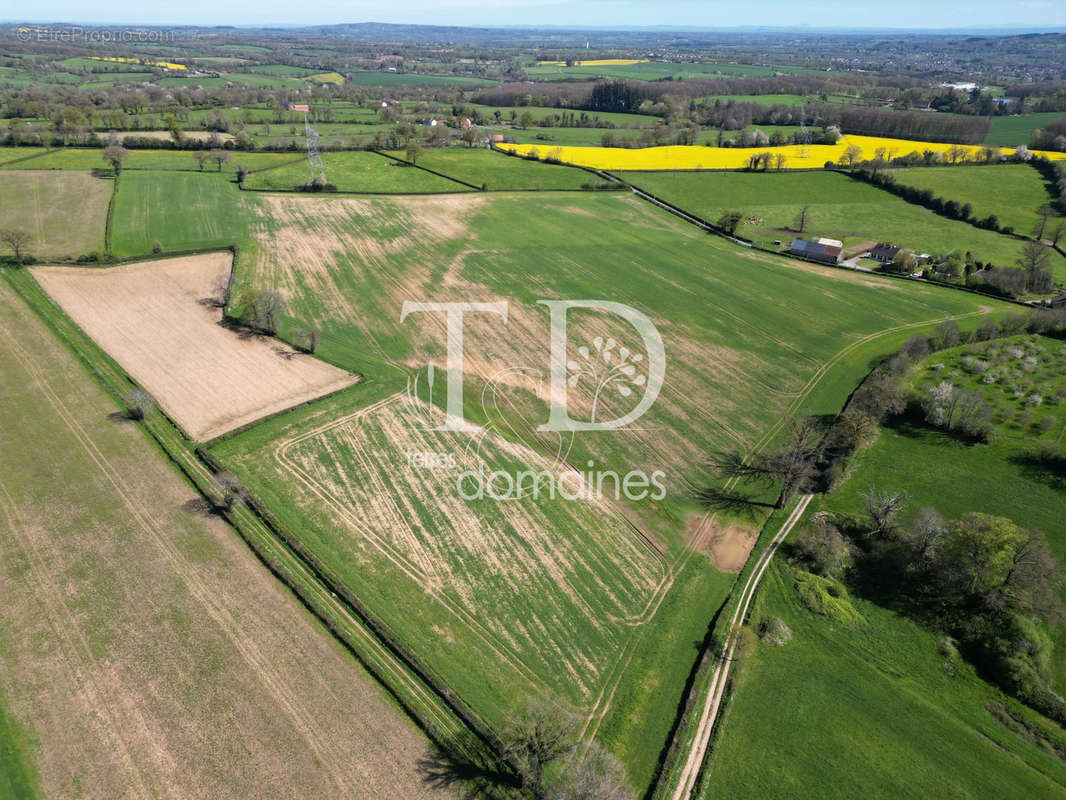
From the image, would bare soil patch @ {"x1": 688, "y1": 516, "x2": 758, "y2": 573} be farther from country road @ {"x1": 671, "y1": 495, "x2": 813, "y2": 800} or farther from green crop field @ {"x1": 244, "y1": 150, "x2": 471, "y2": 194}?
green crop field @ {"x1": 244, "y1": 150, "x2": 471, "y2": 194}

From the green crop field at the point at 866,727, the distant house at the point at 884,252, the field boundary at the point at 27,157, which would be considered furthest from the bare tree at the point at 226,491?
the field boundary at the point at 27,157

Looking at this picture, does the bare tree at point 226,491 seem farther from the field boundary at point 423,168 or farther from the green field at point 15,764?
the field boundary at point 423,168

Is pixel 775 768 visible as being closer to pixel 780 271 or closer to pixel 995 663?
pixel 995 663

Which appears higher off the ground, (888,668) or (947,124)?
(947,124)

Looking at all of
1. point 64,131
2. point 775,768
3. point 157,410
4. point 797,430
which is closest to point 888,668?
point 775,768

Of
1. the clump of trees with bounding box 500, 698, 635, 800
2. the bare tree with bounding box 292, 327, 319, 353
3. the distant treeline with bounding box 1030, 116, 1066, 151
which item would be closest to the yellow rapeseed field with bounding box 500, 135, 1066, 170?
the distant treeline with bounding box 1030, 116, 1066, 151
